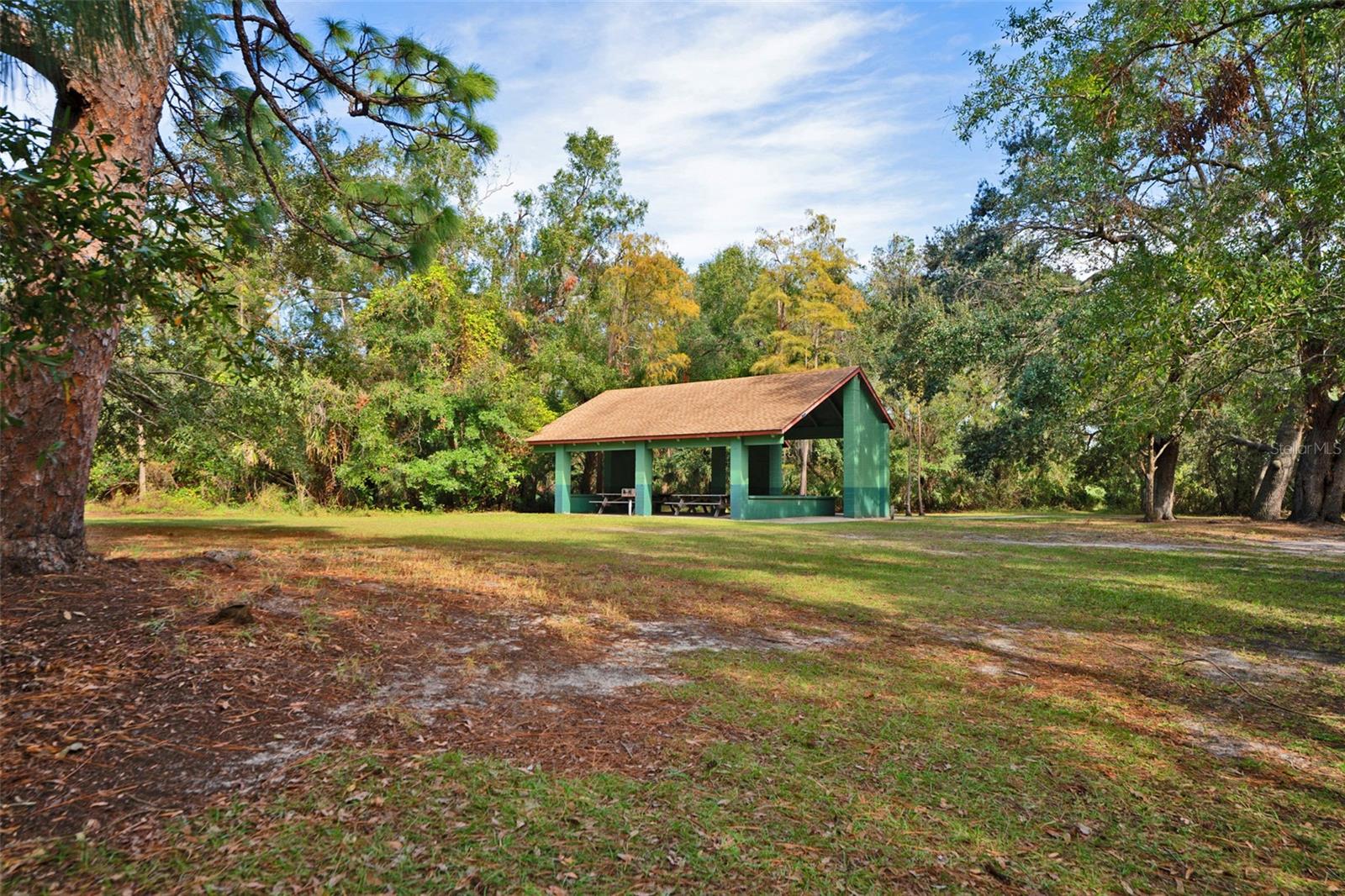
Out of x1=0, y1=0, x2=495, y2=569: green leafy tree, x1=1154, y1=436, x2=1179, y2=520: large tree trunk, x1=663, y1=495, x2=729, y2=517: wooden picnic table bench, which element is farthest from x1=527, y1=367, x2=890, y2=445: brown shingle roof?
x1=0, y1=0, x2=495, y2=569: green leafy tree

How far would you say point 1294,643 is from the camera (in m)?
5.86

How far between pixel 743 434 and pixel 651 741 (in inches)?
701

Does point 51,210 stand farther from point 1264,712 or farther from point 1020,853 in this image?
point 1264,712

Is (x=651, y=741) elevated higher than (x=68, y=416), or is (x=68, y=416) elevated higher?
(x=68, y=416)

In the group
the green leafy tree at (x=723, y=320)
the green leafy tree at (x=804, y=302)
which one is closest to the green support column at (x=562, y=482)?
the green leafy tree at (x=804, y=302)

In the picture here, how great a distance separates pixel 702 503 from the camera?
84.0 ft

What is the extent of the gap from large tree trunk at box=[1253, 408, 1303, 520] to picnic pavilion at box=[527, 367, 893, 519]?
10.3m

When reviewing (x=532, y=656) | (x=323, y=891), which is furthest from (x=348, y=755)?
(x=532, y=656)

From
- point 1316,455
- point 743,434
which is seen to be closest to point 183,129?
point 743,434

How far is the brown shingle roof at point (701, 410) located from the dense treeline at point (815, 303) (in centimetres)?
224

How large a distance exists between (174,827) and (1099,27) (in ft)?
40.1

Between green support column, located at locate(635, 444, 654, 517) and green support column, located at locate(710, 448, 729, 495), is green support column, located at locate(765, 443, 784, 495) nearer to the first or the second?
green support column, located at locate(710, 448, 729, 495)

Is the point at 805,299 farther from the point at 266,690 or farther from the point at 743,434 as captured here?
the point at 266,690

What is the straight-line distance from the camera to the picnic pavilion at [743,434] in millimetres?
22125
